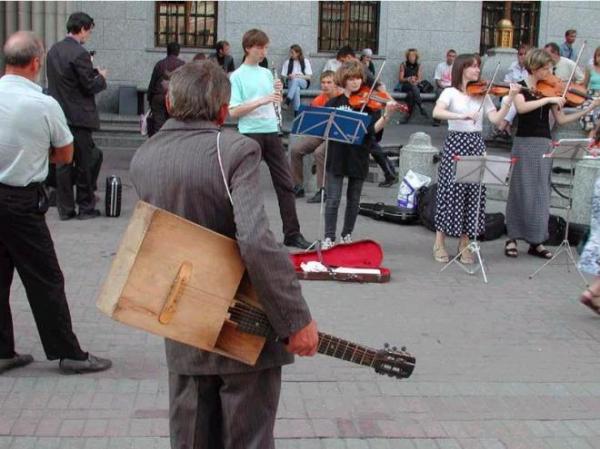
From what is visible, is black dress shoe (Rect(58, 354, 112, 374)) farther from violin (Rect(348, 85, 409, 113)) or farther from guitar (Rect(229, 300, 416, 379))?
violin (Rect(348, 85, 409, 113))

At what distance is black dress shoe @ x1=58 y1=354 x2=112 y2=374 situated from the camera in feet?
17.4

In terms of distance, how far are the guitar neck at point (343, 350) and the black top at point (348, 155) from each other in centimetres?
510

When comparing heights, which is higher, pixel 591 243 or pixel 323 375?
pixel 591 243

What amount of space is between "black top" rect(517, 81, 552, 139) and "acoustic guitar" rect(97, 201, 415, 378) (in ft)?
19.2

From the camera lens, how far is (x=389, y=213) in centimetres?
1020

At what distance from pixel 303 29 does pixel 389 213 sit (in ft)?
31.3

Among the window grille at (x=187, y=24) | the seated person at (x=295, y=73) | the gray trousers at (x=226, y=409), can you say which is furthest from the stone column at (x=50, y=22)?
the gray trousers at (x=226, y=409)

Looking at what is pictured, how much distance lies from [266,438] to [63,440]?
1.58 m

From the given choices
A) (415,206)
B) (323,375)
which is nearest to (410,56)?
(415,206)

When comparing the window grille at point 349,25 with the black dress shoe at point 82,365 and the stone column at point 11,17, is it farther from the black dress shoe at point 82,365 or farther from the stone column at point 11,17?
the black dress shoe at point 82,365

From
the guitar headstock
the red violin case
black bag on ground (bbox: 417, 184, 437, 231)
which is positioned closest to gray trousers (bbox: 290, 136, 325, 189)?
black bag on ground (bbox: 417, 184, 437, 231)

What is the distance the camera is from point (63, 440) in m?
4.47

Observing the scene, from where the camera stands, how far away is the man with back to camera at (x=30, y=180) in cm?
490

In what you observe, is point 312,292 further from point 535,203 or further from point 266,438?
point 266,438
